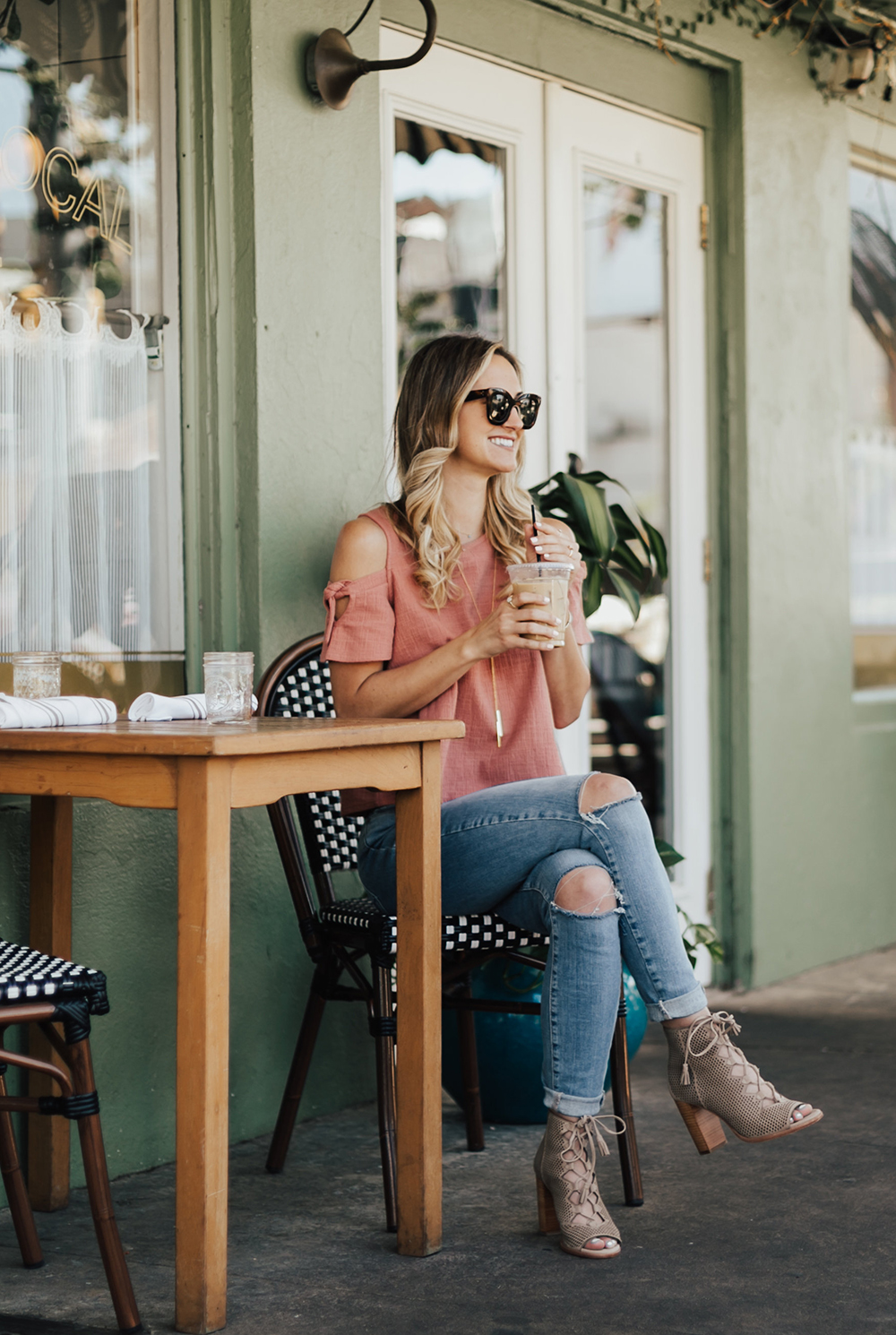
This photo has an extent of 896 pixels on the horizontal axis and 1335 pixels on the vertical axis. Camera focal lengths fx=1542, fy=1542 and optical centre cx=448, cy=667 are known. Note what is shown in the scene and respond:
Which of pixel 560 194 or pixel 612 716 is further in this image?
pixel 612 716

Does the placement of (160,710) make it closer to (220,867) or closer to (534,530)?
(220,867)

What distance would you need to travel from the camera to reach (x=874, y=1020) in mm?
4016

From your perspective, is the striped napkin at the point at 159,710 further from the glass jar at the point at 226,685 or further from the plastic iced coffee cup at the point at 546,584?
the plastic iced coffee cup at the point at 546,584

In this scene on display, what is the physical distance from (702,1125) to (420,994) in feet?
1.65

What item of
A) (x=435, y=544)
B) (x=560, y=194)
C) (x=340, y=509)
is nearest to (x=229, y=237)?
(x=340, y=509)

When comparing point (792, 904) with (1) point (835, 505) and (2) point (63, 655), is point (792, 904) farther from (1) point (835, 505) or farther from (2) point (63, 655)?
(2) point (63, 655)

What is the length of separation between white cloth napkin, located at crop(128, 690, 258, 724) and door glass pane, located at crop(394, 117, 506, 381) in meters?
1.46

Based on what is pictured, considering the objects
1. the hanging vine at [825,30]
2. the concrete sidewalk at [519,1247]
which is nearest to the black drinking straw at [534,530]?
the concrete sidewalk at [519,1247]

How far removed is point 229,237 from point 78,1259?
1900 millimetres

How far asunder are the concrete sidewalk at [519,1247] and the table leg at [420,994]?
0.13m

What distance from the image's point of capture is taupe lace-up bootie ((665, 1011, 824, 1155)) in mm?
2342

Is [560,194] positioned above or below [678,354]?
above

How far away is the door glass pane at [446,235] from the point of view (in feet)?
11.9

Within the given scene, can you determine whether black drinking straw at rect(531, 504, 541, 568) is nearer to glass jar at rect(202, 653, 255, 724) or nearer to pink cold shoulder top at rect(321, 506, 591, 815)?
pink cold shoulder top at rect(321, 506, 591, 815)
